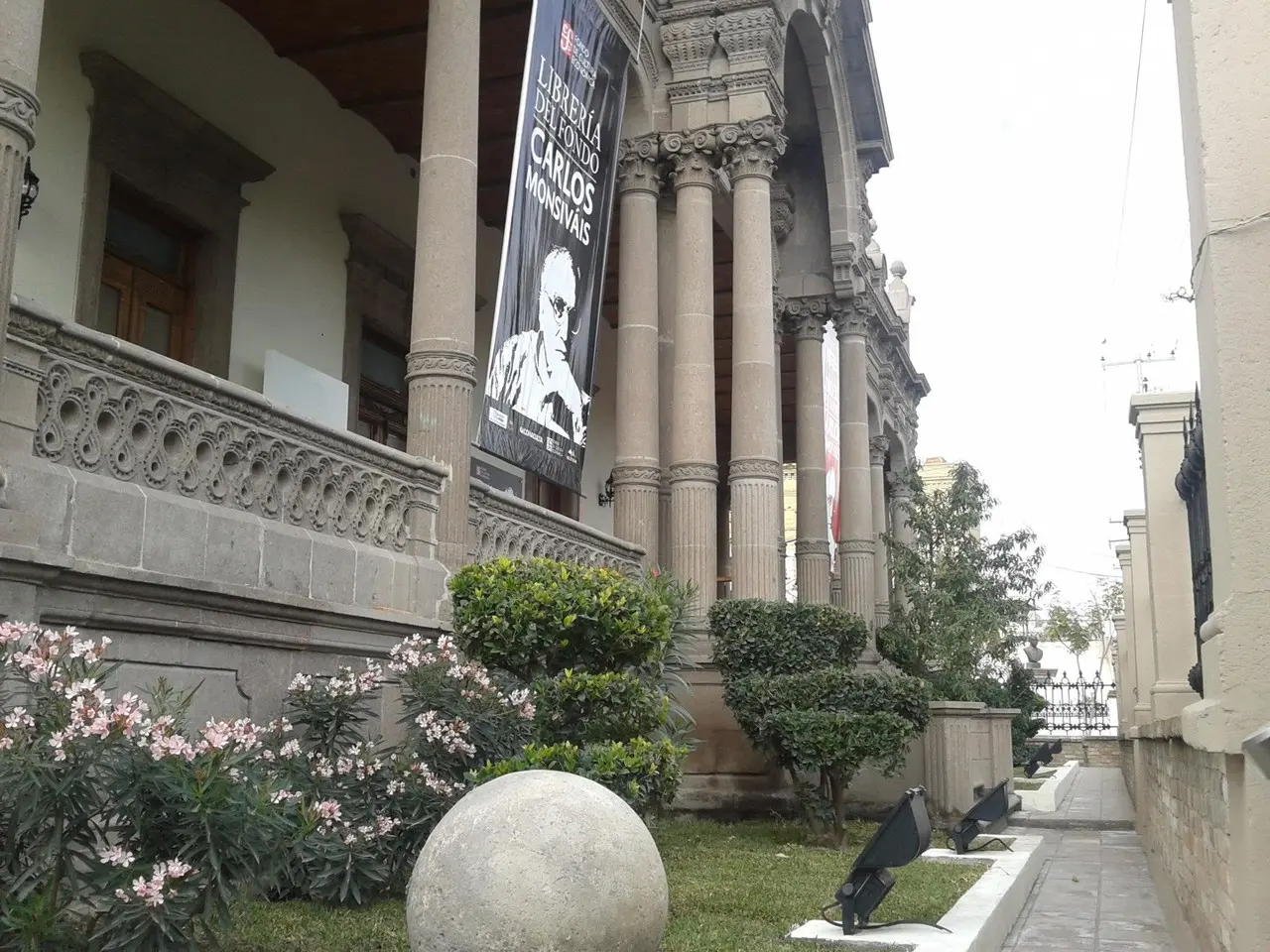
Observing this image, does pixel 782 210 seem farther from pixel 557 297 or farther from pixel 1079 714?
pixel 1079 714

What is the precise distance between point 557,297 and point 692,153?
16.1ft

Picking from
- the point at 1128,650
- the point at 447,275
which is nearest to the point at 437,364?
the point at 447,275

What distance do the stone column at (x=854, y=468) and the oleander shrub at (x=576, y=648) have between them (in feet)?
43.9

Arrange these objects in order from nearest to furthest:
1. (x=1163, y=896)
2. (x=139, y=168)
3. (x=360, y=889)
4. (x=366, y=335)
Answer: (x=360, y=889) → (x=1163, y=896) → (x=139, y=168) → (x=366, y=335)

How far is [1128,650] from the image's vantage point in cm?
2569

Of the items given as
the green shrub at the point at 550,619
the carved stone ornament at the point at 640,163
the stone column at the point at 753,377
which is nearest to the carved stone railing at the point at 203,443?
the green shrub at the point at 550,619

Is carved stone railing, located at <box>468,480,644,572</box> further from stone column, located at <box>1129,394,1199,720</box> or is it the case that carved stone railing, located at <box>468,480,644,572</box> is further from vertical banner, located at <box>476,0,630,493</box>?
stone column, located at <box>1129,394,1199,720</box>

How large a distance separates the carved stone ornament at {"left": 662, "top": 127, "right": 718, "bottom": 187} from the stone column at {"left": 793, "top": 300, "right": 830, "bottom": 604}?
5.69m

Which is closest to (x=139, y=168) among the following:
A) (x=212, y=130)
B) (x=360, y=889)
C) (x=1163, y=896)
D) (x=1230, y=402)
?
(x=212, y=130)

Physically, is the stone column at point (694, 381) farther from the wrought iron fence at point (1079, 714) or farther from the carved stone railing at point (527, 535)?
the wrought iron fence at point (1079, 714)

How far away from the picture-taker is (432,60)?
35.1 ft

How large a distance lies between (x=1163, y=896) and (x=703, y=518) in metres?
6.51

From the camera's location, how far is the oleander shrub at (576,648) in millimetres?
8117

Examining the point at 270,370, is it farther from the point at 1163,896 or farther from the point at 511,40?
the point at 1163,896
